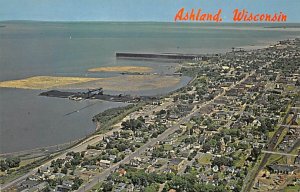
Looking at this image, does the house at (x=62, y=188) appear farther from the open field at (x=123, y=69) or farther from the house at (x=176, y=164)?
the open field at (x=123, y=69)

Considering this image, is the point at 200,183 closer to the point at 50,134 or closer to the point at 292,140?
the point at 292,140

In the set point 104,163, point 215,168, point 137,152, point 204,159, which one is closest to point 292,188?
point 215,168

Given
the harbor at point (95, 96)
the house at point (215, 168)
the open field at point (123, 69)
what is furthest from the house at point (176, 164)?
the open field at point (123, 69)

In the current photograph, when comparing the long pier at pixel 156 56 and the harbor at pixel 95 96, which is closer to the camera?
the harbor at pixel 95 96

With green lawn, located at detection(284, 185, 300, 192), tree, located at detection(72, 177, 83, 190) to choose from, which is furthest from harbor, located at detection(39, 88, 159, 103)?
green lawn, located at detection(284, 185, 300, 192)

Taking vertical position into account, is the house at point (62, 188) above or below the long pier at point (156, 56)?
below

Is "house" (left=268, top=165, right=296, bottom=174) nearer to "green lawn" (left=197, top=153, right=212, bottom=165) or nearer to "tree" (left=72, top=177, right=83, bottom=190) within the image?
"green lawn" (left=197, top=153, right=212, bottom=165)

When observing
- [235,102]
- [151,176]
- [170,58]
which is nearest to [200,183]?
[151,176]

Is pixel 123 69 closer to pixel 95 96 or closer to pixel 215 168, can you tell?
pixel 95 96
